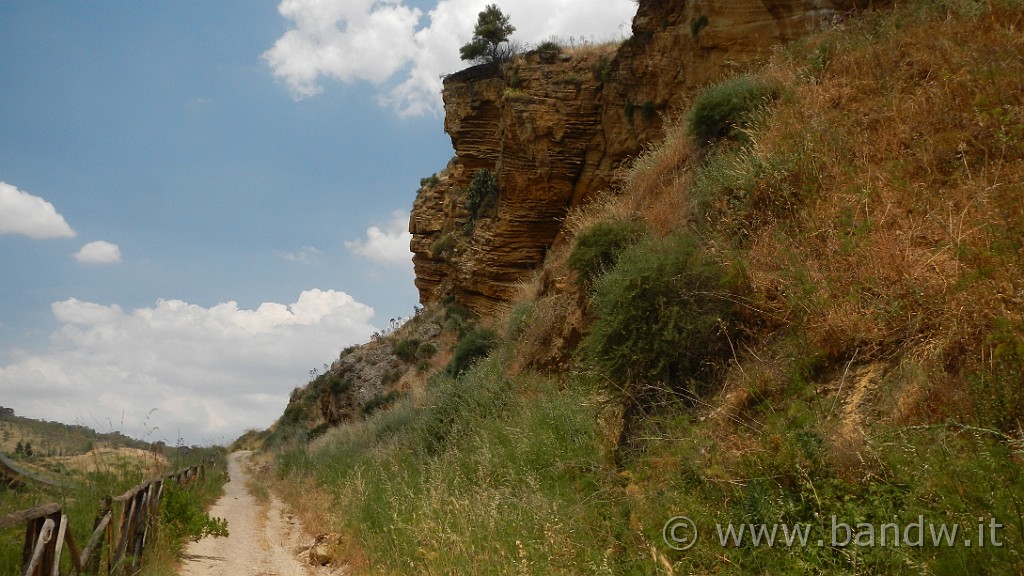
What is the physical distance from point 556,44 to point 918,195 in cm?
1829

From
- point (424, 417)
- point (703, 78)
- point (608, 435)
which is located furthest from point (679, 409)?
point (703, 78)

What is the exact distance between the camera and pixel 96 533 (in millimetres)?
5828

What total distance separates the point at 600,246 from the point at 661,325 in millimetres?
3866

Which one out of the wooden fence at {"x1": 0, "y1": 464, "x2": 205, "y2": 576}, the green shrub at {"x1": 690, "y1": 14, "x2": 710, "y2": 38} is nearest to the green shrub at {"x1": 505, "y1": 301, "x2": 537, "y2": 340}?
the wooden fence at {"x1": 0, "y1": 464, "x2": 205, "y2": 576}

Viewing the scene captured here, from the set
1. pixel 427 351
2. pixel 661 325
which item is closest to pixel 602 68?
pixel 427 351

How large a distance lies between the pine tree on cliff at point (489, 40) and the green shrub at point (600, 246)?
16.7m

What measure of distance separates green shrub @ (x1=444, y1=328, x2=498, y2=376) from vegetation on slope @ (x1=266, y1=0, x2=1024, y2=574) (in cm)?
669

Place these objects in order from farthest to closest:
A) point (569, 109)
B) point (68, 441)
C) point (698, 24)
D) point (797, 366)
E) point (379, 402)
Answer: point (379, 402), point (569, 109), point (698, 24), point (68, 441), point (797, 366)

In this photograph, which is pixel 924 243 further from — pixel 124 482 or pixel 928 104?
pixel 124 482

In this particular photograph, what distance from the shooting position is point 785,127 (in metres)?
8.80

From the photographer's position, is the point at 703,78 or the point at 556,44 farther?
the point at 556,44

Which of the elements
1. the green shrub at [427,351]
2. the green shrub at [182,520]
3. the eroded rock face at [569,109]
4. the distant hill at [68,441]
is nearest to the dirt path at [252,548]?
the green shrub at [182,520]

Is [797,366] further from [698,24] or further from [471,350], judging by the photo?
[471,350]

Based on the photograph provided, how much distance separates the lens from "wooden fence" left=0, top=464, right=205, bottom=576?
14.8 feet
